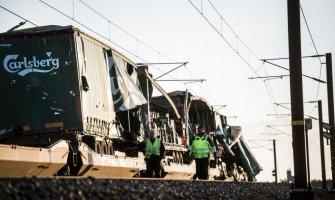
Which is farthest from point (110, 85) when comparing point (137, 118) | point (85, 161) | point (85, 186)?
point (85, 186)

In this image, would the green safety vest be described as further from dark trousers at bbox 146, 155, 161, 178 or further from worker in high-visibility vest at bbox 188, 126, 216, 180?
worker in high-visibility vest at bbox 188, 126, 216, 180

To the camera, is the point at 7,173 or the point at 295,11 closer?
the point at 7,173

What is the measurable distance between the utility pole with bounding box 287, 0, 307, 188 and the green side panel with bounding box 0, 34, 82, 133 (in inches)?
219

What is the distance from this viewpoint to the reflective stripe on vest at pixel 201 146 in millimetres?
17922

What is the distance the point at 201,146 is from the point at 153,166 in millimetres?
1611

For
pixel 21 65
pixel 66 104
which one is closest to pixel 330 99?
pixel 66 104

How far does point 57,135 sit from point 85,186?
728 centimetres

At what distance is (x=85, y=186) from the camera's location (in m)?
8.27

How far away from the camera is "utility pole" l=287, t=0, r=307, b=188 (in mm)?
14594

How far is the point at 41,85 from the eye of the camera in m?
15.4

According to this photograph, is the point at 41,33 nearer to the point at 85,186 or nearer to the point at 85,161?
the point at 85,161

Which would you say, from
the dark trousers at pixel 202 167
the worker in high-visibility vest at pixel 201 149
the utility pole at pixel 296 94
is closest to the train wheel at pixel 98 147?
the worker in high-visibility vest at pixel 201 149

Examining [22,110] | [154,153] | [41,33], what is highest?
[41,33]

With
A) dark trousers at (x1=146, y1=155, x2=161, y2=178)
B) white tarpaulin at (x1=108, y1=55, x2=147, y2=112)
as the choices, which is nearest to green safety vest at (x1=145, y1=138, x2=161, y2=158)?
dark trousers at (x1=146, y1=155, x2=161, y2=178)
